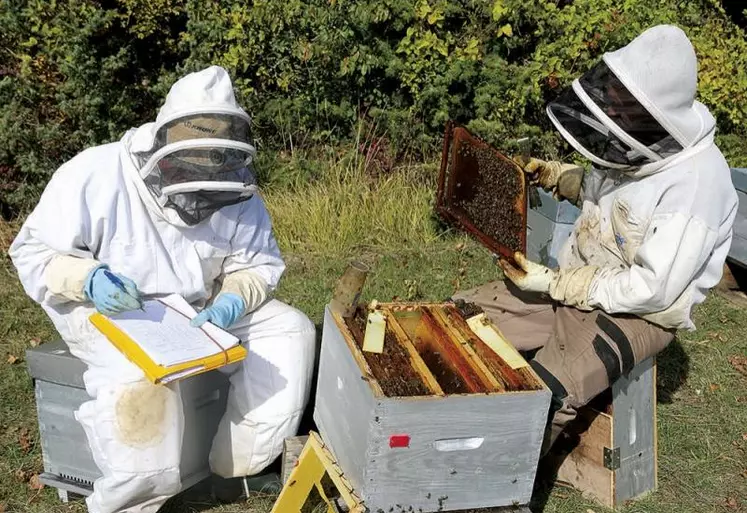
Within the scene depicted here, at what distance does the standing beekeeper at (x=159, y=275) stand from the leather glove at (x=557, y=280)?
1.06 m

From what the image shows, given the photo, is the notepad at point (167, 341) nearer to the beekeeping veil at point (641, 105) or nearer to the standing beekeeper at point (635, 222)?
the standing beekeeper at point (635, 222)

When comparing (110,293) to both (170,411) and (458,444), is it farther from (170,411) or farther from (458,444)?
(458,444)

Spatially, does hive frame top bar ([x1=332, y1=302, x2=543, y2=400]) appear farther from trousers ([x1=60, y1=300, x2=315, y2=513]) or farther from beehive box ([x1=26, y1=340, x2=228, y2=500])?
beehive box ([x1=26, y1=340, x2=228, y2=500])

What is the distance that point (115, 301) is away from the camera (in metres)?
2.98

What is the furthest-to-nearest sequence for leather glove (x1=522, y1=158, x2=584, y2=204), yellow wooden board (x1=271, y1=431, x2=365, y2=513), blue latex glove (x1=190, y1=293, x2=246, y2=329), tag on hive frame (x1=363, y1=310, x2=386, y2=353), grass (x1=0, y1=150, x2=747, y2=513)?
leather glove (x1=522, y1=158, x2=584, y2=204), grass (x1=0, y1=150, x2=747, y2=513), blue latex glove (x1=190, y1=293, x2=246, y2=329), yellow wooden board (x1=271, y1=431, x2=365, y2=513), tag on hive frame (x1=363, y1=310, x2=386, y2=353)

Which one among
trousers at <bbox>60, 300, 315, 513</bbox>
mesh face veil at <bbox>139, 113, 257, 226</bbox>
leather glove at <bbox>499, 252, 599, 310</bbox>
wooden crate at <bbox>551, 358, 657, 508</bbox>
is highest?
mesh face veil at <bbox>139, 113, 257, 226</bbox>

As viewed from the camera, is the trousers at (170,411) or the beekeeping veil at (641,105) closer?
the trousers at (170,411)

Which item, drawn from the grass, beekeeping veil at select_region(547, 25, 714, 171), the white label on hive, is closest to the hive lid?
beekeeping veil at select_region(547, 25, 714, 171)

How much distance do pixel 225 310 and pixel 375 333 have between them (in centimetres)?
73

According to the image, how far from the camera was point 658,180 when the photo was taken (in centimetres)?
330

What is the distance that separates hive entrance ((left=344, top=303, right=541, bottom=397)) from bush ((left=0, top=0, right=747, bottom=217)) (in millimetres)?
3987

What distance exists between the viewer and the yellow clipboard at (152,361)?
2.70m

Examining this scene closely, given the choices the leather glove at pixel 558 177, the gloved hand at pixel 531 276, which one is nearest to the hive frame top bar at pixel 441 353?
the gloved hand at pixel 531 276

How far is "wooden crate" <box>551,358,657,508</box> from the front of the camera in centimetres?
353
